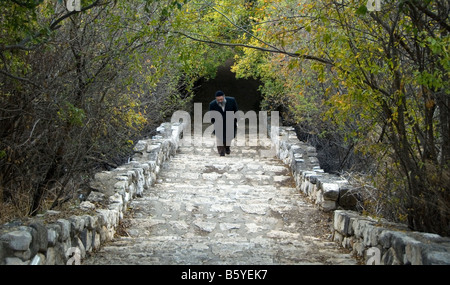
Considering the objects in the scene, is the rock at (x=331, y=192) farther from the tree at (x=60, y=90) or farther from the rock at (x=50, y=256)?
the rock at (x=50, y=256)

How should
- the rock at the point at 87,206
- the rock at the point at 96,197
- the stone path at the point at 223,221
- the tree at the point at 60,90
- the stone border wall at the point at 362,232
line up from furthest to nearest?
1. the rock at the point at 96,197
2. the rock at the point at 87,206
3. the tree at the point at 60,90
4. the stone path at the point at 223,221
5. the stone border wall at the point at 362,232

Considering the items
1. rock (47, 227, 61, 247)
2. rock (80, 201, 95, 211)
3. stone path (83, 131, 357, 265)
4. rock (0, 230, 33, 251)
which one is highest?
rock (0, 230, 33, 251)

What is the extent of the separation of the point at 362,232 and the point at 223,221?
286cm

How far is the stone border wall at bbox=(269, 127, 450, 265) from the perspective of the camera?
4.29 m

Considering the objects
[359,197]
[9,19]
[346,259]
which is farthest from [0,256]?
[359,197]

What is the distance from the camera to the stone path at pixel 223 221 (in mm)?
5730

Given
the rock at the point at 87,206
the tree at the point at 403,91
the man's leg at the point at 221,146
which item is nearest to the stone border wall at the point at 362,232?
the tree at the point at 403,91

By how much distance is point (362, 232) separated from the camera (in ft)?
19.2

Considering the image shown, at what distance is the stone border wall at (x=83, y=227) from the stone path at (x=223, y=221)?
20 centimetres

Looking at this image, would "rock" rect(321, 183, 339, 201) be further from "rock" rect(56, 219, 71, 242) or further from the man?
the man

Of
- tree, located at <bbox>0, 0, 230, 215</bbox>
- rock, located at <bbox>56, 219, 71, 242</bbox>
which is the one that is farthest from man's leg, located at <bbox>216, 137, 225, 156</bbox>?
rock, located at <bbox>56, 219, 71, 242</bbox>

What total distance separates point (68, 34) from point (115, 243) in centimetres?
308

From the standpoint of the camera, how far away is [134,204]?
8.91 m

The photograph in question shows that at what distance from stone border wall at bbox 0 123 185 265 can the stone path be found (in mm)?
196
